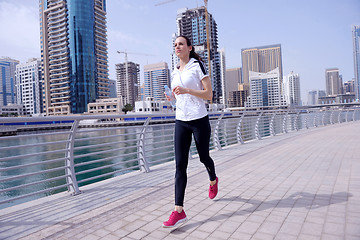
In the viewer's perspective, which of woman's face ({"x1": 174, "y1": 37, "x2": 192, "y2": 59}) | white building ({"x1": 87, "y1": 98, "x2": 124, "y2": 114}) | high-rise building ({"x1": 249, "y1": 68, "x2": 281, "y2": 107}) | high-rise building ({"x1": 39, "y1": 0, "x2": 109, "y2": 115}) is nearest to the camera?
woman's face ({"x1": 174, "y1": 37, "x2": 192, "y2": 59})

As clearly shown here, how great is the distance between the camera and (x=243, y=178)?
441 cm

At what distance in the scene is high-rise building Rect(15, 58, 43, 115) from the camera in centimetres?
15100

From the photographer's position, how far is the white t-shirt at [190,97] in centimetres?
270

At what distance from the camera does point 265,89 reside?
168m

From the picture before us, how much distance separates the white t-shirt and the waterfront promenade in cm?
108

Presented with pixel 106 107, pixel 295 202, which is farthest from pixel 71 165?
pixel 106 107

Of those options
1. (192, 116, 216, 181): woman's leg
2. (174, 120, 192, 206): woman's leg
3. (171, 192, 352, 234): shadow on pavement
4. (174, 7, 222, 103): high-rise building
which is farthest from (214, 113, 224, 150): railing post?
(174, 7, 222, 103): high-rise building

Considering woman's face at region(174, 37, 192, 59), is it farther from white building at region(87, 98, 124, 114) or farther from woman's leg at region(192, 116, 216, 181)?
white building at region(87, 98, 124, 114)

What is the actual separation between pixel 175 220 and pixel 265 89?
17566 cm

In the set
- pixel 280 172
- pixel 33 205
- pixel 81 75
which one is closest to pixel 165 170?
pixel 280 172

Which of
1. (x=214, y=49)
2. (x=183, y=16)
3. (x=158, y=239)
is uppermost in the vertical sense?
(x=183, y=16)

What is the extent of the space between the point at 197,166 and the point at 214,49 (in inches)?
6159

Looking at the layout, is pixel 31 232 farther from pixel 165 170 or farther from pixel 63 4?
pixel 63 4

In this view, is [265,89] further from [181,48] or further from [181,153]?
[181,153]
